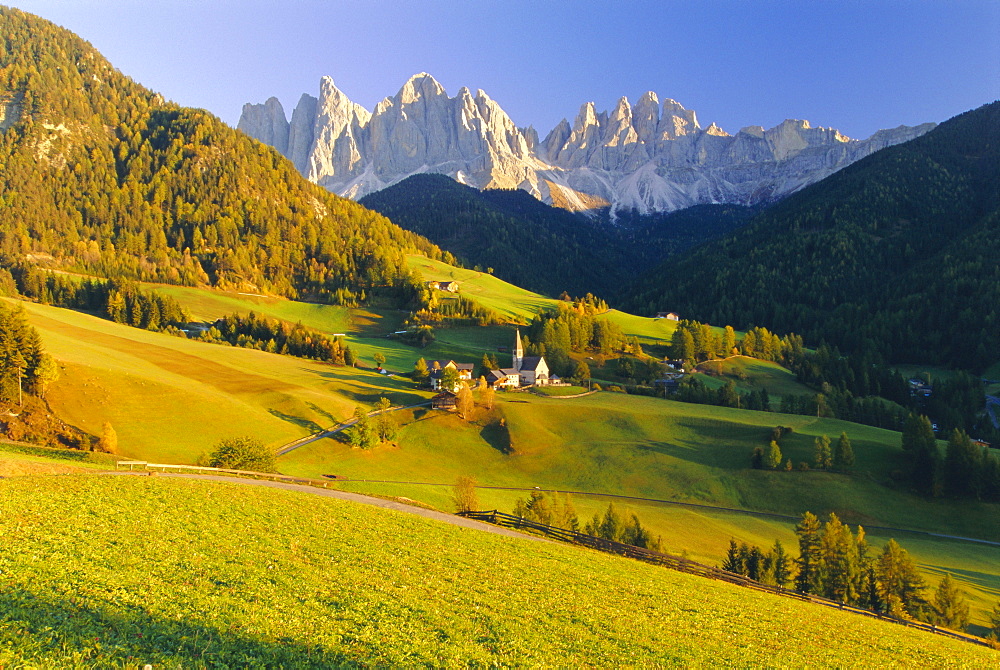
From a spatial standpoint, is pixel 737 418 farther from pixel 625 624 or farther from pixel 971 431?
pixel 625 624

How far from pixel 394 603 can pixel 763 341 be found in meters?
171

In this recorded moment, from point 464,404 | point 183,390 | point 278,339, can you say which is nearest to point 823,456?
point 464,404

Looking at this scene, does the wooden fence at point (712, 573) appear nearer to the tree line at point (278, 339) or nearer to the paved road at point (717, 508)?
the paved road at point (717, 508)

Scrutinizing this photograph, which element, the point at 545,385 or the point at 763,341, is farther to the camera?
the point at 763,341

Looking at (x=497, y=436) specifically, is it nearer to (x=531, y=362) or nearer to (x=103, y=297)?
(x=531, y=362)

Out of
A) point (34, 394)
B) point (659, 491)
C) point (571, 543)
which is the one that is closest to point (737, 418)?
point (659, 491)

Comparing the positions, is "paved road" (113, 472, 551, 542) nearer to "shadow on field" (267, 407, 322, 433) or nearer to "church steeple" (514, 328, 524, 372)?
"shadow on field" (267, 407, 322, 433)

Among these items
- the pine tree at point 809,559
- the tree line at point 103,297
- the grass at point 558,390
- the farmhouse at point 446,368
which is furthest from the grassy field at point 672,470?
the tree line at point 103,297

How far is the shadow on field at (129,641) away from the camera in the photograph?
420 inches

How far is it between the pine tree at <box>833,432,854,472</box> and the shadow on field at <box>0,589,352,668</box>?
271ft

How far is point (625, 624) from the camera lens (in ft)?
60.5

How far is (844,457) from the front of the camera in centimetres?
7812

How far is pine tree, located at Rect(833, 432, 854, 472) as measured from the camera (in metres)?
77.9

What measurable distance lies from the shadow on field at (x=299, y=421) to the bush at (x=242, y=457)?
2555cm
